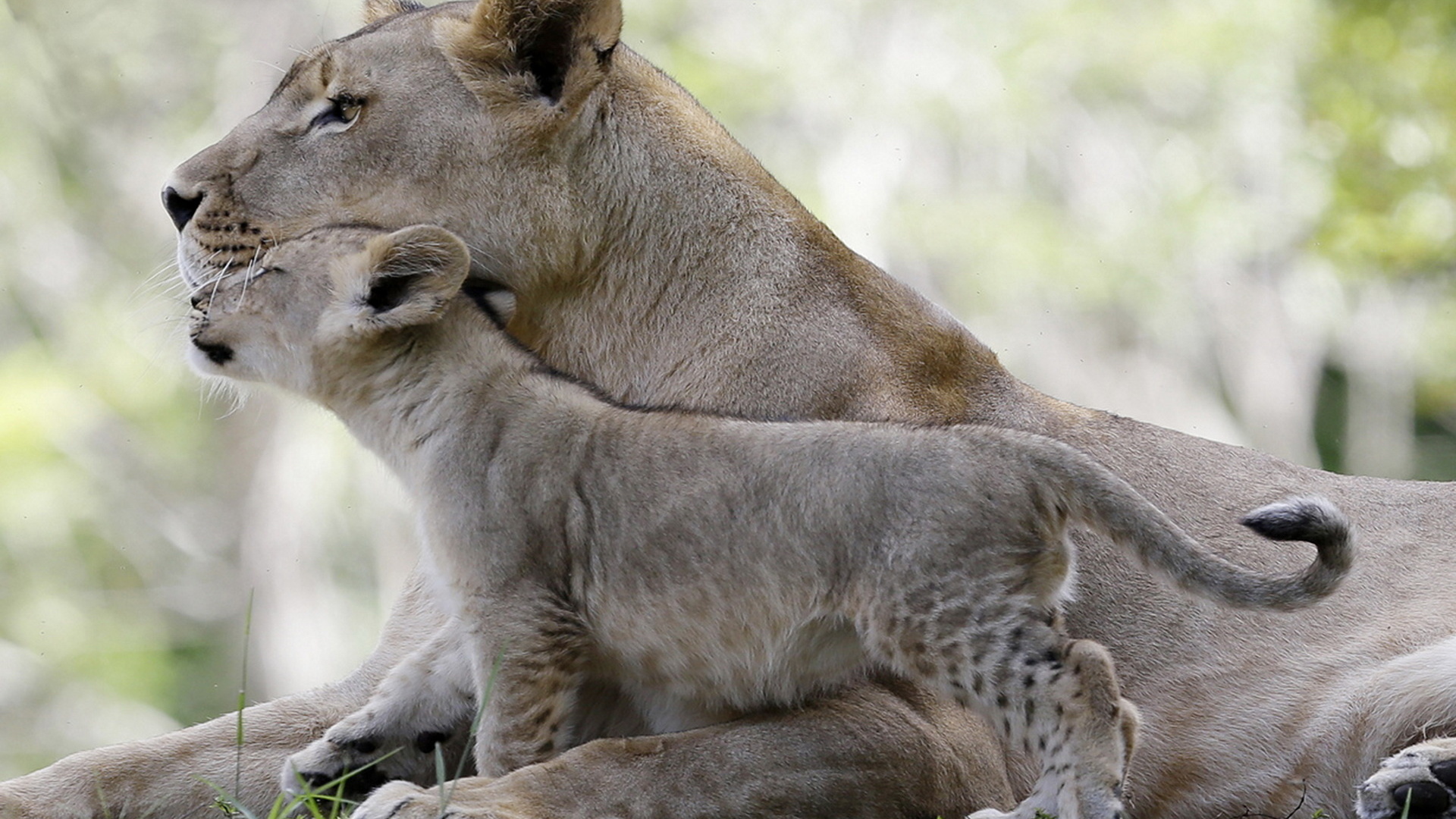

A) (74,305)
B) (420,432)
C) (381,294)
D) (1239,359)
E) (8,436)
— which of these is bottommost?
(420,432)

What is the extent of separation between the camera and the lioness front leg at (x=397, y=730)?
12.8ft

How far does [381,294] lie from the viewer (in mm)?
3916

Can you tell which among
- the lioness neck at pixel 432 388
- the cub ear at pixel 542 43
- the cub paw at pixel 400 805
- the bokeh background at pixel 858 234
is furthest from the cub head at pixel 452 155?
the bokeh background at pixel 858 234

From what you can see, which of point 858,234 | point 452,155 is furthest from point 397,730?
point 858,234

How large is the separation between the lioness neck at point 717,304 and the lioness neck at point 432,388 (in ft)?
0.94

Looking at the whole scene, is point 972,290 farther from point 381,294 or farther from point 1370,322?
point 381,294

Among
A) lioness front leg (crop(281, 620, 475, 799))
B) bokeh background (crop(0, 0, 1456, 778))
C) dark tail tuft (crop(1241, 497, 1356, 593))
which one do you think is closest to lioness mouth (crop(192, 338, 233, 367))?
lioness front leg (crop(281, 620, 475, 799))

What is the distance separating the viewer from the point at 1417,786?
3691 millimetres

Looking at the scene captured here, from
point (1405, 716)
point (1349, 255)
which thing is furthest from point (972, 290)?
point (1405, 716)

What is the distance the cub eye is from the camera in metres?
4.35

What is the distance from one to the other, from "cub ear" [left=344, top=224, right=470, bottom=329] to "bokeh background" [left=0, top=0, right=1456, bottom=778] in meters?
7.80

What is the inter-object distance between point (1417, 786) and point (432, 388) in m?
2.15

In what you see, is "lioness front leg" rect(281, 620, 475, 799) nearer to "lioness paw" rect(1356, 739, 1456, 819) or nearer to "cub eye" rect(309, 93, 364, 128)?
"cub eye" rect(309, 93, 364, 128)

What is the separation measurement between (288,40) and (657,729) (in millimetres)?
10849
